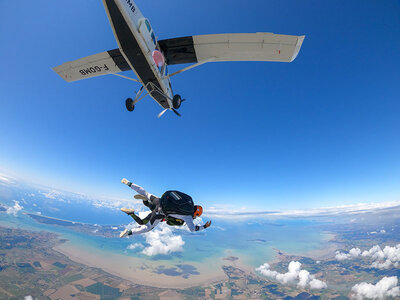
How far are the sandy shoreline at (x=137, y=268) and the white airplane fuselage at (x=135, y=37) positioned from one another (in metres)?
87.4

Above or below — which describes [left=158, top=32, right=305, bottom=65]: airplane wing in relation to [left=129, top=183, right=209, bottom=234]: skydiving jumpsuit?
above

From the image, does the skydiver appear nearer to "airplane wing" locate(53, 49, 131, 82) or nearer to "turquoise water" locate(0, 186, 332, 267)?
"airplane wing" locate(53, 49, 131, 82)

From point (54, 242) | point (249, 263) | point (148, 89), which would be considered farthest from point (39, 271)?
point (249, 263)

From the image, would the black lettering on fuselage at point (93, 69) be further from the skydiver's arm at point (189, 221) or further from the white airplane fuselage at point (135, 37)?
the skydiver's arm at point (189, 221)

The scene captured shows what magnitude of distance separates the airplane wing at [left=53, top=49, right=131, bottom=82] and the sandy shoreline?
85.6 m

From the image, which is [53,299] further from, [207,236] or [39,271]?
[207,236]

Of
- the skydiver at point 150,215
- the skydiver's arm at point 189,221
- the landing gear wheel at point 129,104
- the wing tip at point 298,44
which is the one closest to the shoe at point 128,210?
the skydiver at point 150,215

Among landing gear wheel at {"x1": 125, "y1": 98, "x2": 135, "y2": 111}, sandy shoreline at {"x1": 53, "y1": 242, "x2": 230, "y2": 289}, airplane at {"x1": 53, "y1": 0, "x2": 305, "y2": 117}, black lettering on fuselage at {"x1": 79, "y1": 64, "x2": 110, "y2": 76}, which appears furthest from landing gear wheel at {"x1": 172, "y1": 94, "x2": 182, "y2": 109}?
sandy shoreline at {"x1": 53, "y1": 242, "x2": 230, "y2": 289}

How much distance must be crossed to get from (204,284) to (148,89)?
9453 centimetres

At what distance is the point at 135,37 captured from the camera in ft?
18.2

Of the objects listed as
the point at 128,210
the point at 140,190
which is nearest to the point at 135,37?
the point at 140,190

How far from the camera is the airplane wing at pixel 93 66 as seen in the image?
8.48 m

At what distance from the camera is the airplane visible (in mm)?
5555

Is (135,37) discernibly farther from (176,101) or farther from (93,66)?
(93,66)
